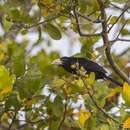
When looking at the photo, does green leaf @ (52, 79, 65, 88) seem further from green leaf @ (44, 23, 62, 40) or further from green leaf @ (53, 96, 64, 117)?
green leaf @ (44, 23, 62, 40)

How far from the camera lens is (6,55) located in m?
3.01

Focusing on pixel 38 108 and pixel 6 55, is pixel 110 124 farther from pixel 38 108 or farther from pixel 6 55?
pixel 6 55

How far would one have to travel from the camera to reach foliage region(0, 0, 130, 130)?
2.27 metres

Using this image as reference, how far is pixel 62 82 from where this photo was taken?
7.73ft

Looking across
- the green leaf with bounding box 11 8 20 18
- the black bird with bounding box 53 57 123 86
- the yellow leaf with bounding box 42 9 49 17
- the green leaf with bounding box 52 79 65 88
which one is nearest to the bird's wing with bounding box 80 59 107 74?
the black bird with bounding box 53 57 123 86

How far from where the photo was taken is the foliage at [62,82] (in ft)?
7.43

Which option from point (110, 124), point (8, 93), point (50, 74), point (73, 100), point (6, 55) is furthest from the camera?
point (6, 55)

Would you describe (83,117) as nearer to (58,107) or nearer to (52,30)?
(58,107)

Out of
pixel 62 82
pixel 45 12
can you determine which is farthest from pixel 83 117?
pixel 45 12

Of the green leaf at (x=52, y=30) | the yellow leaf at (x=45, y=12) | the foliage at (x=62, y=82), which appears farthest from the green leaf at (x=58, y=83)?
the green leaf at (x=52, y=30)

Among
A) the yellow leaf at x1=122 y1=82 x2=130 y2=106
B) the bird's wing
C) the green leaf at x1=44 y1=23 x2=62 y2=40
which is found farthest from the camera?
the green leaf at x1=44 y1=23 x2=62 y2=40

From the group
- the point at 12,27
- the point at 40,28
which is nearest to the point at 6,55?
the point at 12,27

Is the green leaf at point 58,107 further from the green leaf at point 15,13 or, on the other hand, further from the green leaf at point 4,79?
the green leaf at point 15,13

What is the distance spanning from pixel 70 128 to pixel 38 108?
17 centimetres
